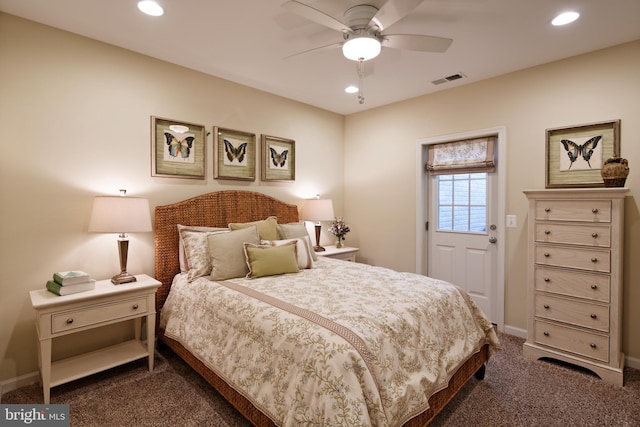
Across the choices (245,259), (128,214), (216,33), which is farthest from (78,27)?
(245,259)

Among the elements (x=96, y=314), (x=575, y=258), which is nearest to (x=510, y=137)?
(x=575, y=258)

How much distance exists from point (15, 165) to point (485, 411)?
11.9 feet

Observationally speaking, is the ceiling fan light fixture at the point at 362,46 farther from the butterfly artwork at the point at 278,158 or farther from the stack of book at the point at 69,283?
the stack of book at the point at 69,283

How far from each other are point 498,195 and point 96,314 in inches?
146

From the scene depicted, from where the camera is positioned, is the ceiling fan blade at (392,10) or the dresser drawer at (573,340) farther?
the dresser drawer at (573,340)

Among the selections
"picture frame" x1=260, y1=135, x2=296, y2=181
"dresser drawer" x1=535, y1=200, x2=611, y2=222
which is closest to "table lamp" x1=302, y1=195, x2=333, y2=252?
"picture frame" x1=260, y1=135, x2=296, y2=181

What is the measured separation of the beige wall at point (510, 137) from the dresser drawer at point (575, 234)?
1.35ft

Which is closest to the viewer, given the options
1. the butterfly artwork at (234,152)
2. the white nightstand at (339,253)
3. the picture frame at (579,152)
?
the picture frame at (579,152)

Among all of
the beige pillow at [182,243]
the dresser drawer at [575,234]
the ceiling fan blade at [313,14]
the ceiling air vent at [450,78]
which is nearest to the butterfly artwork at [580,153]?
the dresser drawer at [575,234]

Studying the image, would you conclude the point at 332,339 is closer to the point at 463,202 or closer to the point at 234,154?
the point at 234,154

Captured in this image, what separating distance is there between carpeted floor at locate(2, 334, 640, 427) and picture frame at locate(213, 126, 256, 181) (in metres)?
A: 1.88

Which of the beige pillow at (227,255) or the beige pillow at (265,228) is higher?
the beige pillow at (265,228)

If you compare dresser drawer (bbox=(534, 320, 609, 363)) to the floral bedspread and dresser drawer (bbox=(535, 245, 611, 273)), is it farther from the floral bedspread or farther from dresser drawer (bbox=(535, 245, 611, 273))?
the floral bedspread

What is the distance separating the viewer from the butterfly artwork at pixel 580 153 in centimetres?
277
